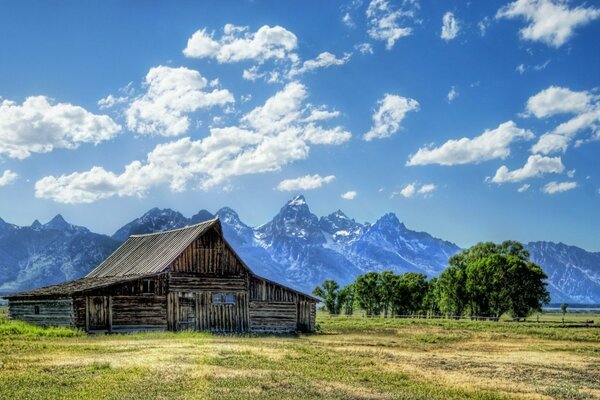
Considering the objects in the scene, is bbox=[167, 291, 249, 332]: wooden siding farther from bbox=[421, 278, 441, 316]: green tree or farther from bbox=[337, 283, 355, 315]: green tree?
bbox=[337, 283, 355, 315]: green tree

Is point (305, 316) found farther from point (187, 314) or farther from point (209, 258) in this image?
point (187, 314)

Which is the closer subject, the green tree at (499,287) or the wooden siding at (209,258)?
the wooden siding at (209,258)

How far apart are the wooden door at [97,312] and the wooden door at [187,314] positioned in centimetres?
561

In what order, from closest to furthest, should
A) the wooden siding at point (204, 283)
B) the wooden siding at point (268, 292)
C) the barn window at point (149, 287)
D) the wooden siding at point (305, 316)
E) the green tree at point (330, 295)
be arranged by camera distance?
1. the barn window at point (149, 287)
2. the wooden siding at point (204, 283)
3. the wooden siding at point (268, 292)
4. the wooden siding at point (305, 316)
5. the green tree at point (330, 295)

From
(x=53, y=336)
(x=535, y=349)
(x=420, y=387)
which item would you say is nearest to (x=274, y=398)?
(x=420, y=387)

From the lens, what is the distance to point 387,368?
24219 millimetres

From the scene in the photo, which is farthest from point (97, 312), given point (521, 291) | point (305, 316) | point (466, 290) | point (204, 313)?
point (466, 290)

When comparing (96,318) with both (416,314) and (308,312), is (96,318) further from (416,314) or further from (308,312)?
(416,314)

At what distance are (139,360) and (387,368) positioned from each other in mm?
9716

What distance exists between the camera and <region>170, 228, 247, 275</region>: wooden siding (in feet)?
159

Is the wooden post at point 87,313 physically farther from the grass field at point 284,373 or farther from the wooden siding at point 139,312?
the grass field at point 284,373

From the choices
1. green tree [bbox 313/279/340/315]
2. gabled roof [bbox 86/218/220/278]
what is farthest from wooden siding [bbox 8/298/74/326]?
green tree [bbox 313/279/340/315]

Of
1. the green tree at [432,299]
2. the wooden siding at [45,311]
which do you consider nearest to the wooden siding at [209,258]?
the wooden siding at [45,311]

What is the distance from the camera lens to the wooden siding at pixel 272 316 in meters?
50.8
